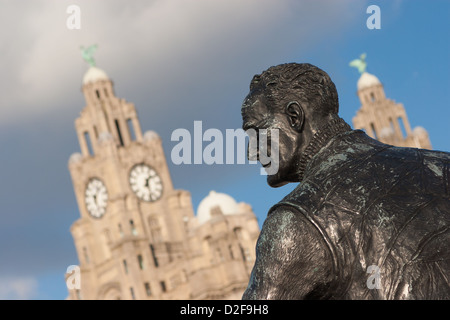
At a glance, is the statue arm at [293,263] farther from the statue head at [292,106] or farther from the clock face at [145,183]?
the clock face at [145,183]

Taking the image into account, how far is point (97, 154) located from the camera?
11438 centimetres

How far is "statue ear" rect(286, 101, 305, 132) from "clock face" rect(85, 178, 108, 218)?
108515 mm

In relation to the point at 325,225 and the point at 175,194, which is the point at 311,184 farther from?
the point at 175,194

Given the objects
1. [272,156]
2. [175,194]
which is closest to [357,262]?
[272,156]

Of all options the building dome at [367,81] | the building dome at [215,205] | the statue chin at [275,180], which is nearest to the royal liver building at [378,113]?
the building dome at [367,81]

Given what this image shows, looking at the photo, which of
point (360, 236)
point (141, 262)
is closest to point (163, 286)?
point (141, 262)

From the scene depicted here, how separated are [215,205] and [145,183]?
18.3 m

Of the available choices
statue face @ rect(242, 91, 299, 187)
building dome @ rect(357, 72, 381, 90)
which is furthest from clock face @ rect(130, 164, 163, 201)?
statue face @ rect(242, 91, 299, 187)

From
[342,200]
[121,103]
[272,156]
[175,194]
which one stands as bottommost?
[342,200]

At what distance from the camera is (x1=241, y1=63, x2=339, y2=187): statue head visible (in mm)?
5816

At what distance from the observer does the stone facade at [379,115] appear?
111938mm

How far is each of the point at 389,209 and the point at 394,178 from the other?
0.25 metres

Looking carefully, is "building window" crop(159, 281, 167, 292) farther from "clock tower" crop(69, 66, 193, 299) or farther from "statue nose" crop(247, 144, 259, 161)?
"statue nose" crop(247, 144, 259, 161)

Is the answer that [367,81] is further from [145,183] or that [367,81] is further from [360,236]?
[360,236]
